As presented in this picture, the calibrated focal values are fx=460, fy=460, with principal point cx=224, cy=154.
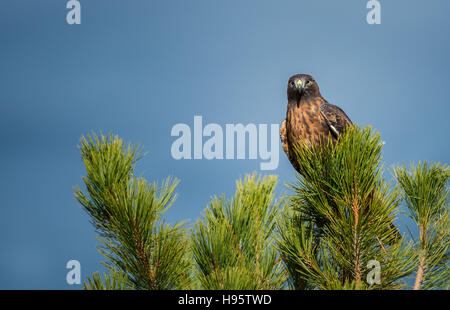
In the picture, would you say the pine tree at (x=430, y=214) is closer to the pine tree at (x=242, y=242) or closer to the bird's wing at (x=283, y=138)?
the pine tree at (x=242, y=242)

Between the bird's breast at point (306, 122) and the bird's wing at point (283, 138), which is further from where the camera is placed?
the bird's wing at point (283, 138)

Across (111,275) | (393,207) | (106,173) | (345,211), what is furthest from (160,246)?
(393,207)

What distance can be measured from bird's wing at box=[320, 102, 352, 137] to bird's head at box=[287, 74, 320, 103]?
207 millimetres

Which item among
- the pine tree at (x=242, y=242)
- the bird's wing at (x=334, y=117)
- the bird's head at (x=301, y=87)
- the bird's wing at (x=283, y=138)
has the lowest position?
the pine tree at (x=242, y=242)

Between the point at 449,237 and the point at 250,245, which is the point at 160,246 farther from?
the point at 449,237

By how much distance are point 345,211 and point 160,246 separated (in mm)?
1026

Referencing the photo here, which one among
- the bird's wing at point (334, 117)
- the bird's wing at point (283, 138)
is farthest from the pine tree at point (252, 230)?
the bird's wing at point (283, 138)

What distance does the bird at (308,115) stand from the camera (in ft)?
A: 15.4

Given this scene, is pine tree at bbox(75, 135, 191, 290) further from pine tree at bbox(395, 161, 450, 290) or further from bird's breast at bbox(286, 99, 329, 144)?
bird's breast at bbox(286, 99, 329, 144)

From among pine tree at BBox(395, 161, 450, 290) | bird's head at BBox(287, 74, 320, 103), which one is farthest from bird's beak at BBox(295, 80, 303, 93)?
pine tree at BBox(395, 161, 450, 290)

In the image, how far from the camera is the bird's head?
492 cm

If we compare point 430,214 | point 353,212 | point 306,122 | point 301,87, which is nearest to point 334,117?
point 306,122
